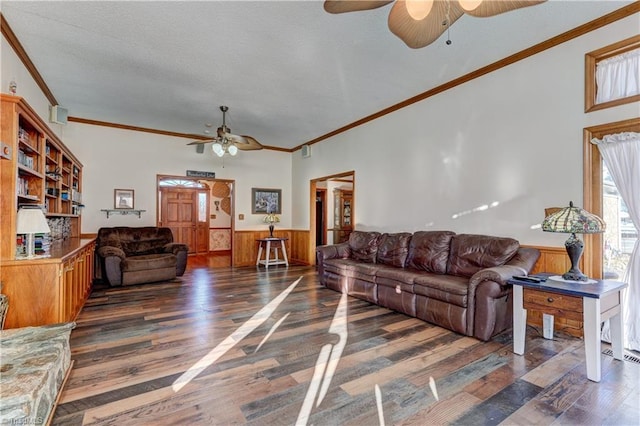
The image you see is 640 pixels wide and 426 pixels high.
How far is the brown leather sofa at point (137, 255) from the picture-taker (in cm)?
493

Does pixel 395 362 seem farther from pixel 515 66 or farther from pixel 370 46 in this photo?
pixel 515 66

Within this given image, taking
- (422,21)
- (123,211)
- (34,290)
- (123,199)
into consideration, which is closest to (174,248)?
(123,211)

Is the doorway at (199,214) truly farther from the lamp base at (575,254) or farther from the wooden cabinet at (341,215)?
the lamp base at (575,254)

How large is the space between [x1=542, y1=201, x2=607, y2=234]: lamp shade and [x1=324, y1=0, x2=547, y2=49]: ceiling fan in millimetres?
1619

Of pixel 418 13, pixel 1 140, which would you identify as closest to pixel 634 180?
pixel 418 13

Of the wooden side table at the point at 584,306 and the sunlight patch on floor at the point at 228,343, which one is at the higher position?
the wooden side table at the point at 584,306

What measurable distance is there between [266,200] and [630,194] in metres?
6.38

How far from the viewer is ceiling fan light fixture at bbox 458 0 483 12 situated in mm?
1746

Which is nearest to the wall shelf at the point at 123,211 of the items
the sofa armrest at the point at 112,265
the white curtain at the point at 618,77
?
the sofa armrest at the point at 112,265

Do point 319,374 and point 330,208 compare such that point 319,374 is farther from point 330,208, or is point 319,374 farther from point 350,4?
point 330,208

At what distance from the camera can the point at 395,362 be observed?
2.45m

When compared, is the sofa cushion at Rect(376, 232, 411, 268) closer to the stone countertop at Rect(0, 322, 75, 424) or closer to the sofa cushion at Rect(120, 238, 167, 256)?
the stone countertop at Rect(0, 322, 75, 424)

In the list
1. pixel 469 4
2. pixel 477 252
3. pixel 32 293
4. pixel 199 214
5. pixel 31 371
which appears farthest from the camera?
pixel 199 214

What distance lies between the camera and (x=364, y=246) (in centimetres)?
496
